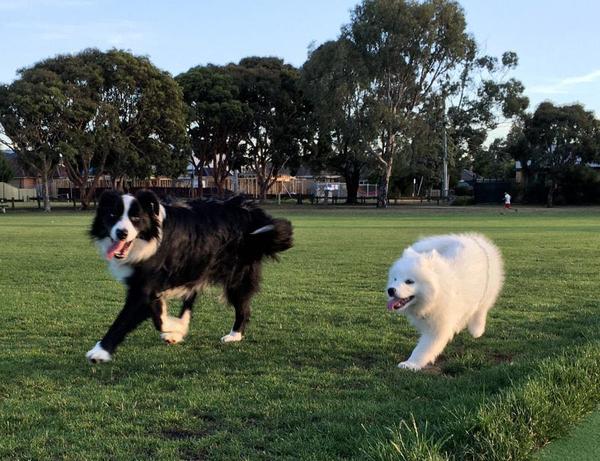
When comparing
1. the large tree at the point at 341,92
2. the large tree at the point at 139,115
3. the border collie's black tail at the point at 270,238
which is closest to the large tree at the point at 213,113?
the large tree at the point at 139,115

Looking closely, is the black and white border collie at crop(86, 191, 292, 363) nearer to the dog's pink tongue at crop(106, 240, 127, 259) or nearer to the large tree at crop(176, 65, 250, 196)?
the dog's pink tongue at crop(106, 240, 127, 259)

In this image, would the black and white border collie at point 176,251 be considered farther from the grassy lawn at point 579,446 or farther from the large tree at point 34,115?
the large tree at point 34,115

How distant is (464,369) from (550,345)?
46.5 inches

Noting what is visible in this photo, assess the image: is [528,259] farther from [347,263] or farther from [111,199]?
[111,199]

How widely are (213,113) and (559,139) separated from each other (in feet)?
94.9

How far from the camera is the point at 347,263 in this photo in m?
13.1

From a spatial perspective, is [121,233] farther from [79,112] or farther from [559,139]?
[559,139]

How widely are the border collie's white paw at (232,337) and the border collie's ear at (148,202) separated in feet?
5.08

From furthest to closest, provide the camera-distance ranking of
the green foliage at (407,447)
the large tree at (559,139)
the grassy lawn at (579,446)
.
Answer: the large tree at (559,139), the grassy lawn at (579,446), the green foliage at (407,447)

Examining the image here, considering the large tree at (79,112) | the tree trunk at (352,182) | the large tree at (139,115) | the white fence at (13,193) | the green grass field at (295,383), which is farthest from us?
the white fence at (13,193)

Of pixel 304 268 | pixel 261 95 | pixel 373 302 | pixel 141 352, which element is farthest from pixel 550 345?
pixel 261 95

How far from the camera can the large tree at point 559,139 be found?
49.4m

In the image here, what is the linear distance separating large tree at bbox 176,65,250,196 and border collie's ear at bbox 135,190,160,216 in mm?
44635

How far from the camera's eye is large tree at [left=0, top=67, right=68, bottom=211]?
4091cm
